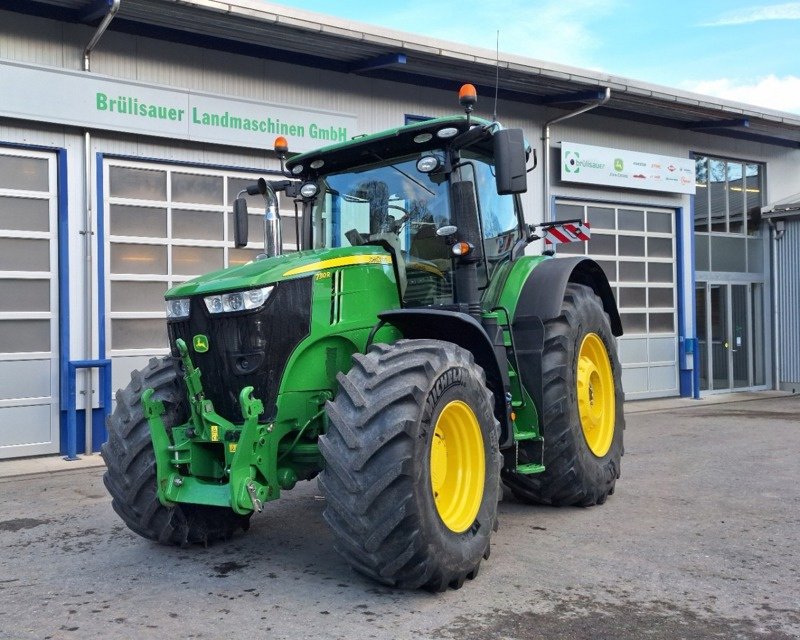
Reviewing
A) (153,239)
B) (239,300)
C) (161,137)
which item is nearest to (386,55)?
(161,137)

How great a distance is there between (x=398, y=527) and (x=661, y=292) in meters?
12.8

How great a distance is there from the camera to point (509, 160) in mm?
5277

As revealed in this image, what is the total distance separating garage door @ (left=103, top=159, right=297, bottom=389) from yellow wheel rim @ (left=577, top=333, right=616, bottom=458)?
174 inches

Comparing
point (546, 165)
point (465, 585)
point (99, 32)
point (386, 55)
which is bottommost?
point (465, 585)

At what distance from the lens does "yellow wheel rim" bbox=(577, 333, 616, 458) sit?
684 cm

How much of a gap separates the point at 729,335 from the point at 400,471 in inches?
576

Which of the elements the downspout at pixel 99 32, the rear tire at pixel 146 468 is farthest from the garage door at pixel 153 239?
the rear tire at pixel 146 468

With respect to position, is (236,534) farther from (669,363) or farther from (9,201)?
(669,363)

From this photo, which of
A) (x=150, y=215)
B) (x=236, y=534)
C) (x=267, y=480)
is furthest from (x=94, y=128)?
(x=267, y=480)

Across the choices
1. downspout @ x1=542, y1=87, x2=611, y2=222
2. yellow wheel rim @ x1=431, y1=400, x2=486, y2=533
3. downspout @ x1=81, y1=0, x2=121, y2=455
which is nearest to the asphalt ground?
yellow wheel rim @ x1=431, y1=400, x2=486, y2=533

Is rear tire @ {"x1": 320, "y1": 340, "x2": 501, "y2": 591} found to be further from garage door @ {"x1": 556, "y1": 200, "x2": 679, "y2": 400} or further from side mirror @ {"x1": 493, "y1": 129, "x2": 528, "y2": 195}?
garage door @ {"x1": 556, "y1": 200, "x2": 679, "y2": 400}

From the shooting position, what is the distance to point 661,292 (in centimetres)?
1616

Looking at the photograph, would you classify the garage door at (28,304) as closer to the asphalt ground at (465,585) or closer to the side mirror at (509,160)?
the asphalt ground at (465,585)

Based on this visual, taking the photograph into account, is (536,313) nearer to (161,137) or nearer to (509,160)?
(509,160)
